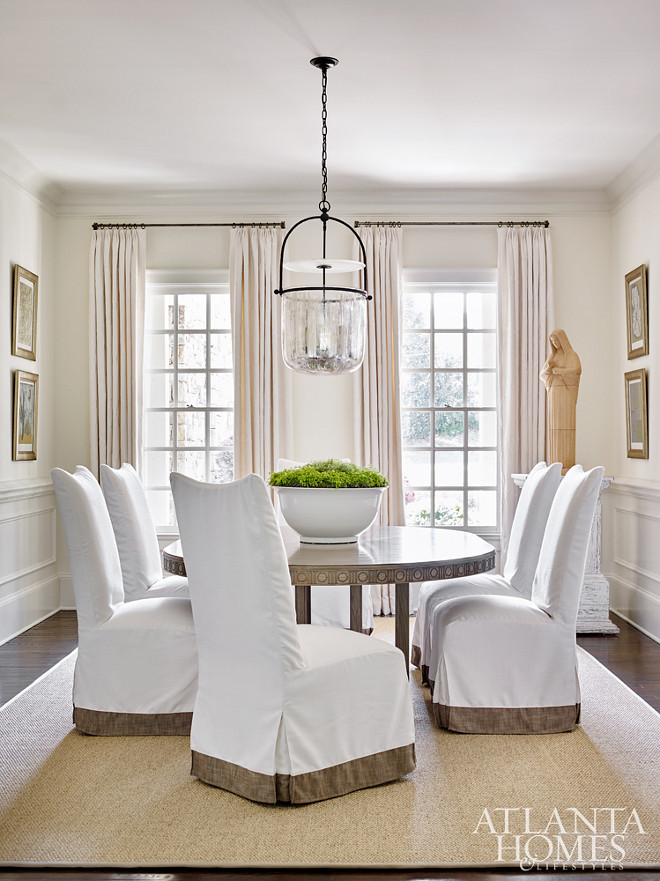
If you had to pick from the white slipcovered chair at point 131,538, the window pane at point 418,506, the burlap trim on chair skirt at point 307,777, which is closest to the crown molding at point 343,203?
the window pane at point 418,506

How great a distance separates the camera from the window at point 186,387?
602 centimetres

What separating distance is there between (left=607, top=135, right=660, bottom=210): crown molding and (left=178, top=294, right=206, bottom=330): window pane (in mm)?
2956

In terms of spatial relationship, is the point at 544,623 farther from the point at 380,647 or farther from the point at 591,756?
the point at 380,647

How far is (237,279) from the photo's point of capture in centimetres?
583

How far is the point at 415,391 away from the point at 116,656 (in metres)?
3.35

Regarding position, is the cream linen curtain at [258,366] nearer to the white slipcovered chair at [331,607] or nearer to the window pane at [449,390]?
the window pane at [449,390]

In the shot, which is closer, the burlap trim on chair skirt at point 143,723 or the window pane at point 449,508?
the burlap trim on chair skirt at point 143,723

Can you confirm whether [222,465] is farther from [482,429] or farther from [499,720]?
[499,720]

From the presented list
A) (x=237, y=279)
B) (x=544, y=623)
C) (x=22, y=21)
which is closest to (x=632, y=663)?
(x=544, y=623)

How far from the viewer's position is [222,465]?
237 inches

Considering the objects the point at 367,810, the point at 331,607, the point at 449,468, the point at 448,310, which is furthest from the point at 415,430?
the point at 367,810

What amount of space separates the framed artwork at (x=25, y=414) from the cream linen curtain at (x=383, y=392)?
216 cm

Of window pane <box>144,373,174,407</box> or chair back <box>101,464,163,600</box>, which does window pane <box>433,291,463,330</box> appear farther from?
chair back <box>101,464,163,600</box>

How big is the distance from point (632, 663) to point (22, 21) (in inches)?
165
